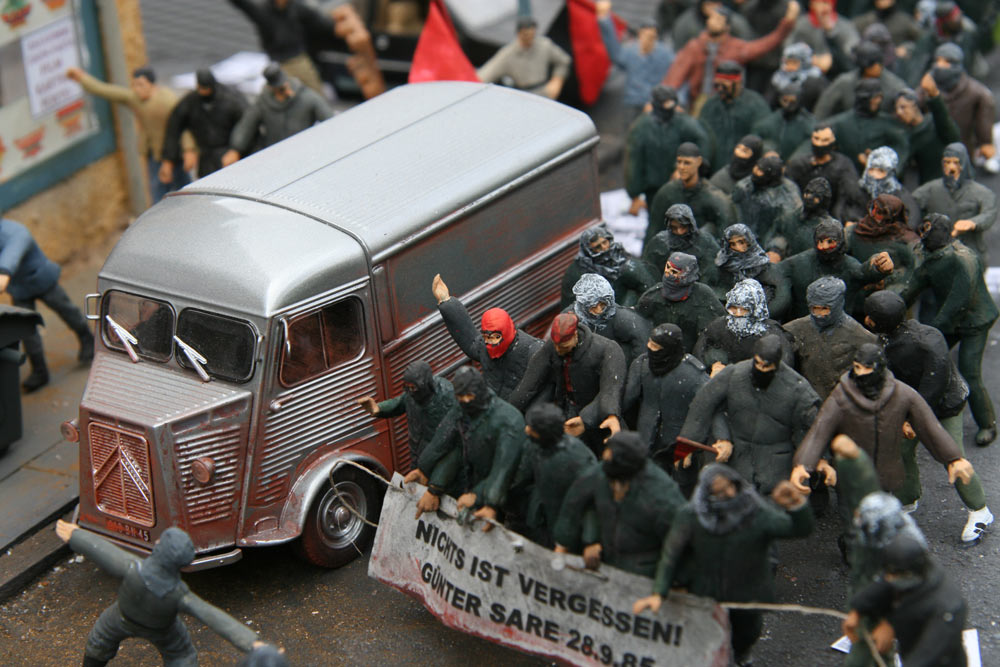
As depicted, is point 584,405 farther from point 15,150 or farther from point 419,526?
point 15,150

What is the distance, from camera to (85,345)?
10.7 m

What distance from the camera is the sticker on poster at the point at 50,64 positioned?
11.8m

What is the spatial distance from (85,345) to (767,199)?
588cm

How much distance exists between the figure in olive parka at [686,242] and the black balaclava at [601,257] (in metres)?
0.36

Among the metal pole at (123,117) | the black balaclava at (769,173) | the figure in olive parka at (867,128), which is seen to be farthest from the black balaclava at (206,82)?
the figure in olive parka at (867,128)

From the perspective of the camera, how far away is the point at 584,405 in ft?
26.0

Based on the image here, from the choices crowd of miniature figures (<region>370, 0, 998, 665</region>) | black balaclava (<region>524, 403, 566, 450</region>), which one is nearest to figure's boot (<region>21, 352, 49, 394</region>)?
crowd of miniature figures (<region>370, 0, 998, 665</region>)

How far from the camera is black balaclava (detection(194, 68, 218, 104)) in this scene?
11.4 meters

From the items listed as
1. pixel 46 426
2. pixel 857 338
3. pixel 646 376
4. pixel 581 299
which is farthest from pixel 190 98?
pixel 857 338

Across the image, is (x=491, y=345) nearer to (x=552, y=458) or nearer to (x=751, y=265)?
(x=552, y=458)

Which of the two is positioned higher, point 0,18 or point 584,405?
point 0,18

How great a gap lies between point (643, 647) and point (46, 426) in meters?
5.66

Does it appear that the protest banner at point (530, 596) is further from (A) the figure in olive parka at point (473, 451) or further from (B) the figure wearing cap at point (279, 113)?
(B) the figure wearing cap at point (279, 113)

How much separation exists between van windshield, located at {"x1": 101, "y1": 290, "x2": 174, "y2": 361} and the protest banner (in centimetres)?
173
